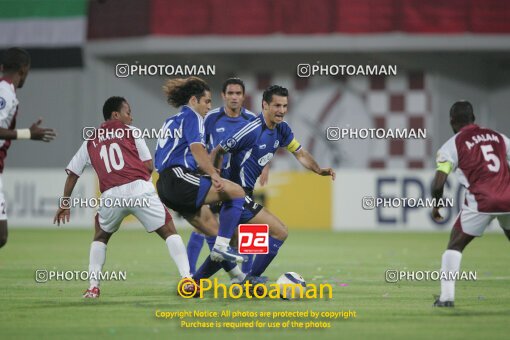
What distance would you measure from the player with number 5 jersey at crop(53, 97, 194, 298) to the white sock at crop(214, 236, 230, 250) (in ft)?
0.96

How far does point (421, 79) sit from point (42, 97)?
29.1ft

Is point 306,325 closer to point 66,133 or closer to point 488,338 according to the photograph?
point 488,338

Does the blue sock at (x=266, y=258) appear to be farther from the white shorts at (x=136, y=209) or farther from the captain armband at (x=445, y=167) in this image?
the captain armband at (x=445, y=167)

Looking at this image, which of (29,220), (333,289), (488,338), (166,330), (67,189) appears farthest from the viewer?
(29,220)

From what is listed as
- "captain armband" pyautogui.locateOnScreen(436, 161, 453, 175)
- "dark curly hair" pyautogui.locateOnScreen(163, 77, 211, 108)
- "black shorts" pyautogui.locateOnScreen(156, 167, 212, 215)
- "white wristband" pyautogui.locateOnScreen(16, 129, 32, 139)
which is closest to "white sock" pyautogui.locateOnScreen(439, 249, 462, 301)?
"captain armband" pyautogui.locateOnScreen(436, 161, 453, 175)

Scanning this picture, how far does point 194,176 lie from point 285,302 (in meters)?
1.37

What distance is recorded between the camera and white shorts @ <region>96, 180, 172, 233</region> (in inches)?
356

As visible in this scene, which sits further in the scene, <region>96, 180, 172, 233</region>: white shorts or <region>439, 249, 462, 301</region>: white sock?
<region>96, 180, 172, 233</region>: white shorts

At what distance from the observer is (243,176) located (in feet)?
32.8

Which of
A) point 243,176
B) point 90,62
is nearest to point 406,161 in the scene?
point 90,62

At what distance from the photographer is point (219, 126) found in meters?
11.1

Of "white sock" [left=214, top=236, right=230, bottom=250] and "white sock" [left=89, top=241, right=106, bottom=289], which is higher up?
"white sock" [left=214, top=236, right=230, bottom=250]

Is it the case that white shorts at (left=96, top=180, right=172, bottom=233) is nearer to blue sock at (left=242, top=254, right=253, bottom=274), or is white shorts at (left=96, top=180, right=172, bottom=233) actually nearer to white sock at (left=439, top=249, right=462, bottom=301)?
blue sock at (left=242, top=254, right=253, bottom=274)

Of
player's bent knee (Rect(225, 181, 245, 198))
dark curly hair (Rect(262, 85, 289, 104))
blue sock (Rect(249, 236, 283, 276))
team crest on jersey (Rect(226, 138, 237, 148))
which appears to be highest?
dark curly hair (Rect(262, 85, 289, 104))
